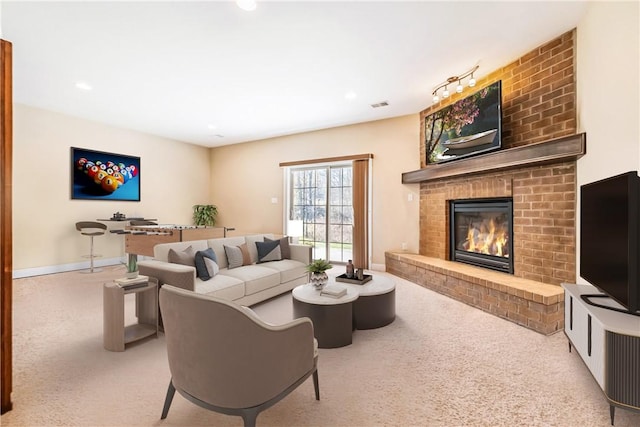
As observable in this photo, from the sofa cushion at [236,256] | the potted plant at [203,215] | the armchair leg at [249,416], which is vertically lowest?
the armchair leg at [249,416]

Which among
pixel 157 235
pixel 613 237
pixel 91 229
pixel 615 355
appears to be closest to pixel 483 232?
pixel 613 237

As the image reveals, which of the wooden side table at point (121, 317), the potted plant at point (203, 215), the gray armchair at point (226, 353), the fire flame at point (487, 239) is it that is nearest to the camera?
the gray armchair at point (226, 353)

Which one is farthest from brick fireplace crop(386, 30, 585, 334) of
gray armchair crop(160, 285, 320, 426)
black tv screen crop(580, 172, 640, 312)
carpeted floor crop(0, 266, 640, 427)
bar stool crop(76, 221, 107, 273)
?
bar stool crop(76, 221, 107, 273)

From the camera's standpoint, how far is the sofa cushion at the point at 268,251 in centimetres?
415

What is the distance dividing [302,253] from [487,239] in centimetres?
261

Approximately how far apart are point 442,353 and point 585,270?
4.28 ft

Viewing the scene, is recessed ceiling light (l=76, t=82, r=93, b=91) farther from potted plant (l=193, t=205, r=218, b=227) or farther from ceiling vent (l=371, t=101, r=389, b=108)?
ceiling vent (l=371, t=101, r=389, b=108)

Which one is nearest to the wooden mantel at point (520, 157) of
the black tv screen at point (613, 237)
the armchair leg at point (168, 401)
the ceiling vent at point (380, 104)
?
the black tv screen at point (613, 237)

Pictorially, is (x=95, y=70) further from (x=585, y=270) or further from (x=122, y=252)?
(x=585, y=270)

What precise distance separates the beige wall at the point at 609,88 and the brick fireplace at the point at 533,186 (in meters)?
0.17

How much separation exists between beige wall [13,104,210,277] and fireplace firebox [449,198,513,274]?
6298 millimetres

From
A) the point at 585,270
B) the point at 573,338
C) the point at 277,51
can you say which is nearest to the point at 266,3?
the point at 277,51

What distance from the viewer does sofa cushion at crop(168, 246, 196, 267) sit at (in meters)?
3.09

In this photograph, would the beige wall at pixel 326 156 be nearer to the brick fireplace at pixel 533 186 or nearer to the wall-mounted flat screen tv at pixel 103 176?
the brick fireplace at pixel 533 186
